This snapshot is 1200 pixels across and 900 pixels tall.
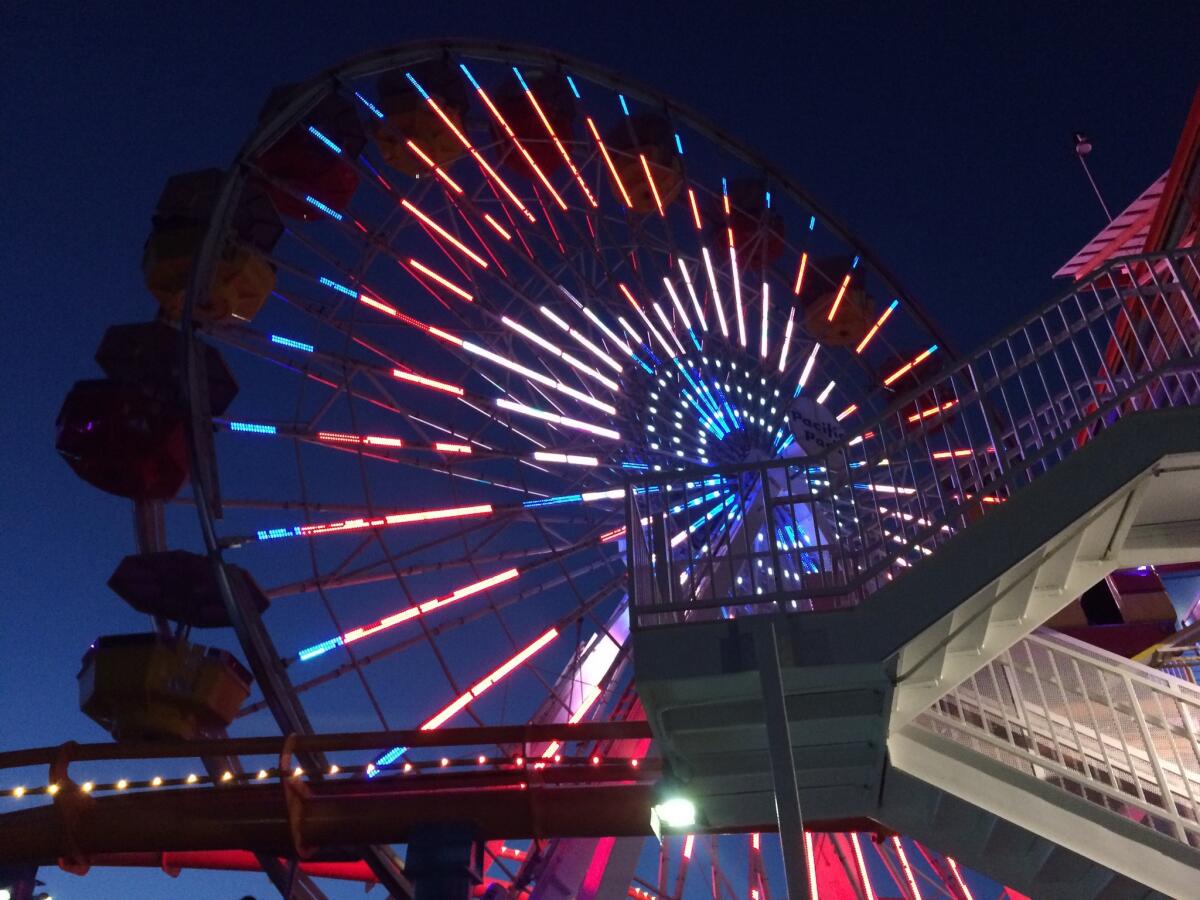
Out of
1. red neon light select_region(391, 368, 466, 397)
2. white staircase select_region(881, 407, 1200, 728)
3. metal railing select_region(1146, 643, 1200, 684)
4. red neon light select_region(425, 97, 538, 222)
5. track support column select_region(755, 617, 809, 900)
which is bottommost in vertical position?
track support column select_region(755, 617, 809, 900)

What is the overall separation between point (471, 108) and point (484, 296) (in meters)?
2.75

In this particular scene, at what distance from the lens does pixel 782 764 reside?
4512 mm

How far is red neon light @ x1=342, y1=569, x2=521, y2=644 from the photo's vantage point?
9.81 metres

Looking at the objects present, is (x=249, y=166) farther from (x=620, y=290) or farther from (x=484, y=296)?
(x=620, y=290)

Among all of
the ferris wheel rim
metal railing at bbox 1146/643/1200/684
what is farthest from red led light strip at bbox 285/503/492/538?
metal railing at bbox 1146/643/1200/684

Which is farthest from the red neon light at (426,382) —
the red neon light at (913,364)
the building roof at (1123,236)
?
the building roof at (1123,236)

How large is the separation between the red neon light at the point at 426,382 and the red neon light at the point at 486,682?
9.60ft

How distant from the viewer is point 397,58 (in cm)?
1219

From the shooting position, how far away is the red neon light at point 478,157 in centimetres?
1261

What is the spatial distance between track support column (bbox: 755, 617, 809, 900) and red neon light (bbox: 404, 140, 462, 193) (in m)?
8.68

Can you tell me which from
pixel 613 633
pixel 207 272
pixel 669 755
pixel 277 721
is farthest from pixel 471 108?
pixel 669 755

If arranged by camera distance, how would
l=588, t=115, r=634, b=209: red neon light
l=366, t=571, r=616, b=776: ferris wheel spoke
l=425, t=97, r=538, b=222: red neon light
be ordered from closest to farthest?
1. l=366, t=571, r=616, b=776: ferris wheel spoke
2. l=425, t=97, r=538, b=222: red neon light
3. l=588, t=115, r=634, b=209: red neon light

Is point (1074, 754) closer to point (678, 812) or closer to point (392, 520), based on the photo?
point (678, 812)

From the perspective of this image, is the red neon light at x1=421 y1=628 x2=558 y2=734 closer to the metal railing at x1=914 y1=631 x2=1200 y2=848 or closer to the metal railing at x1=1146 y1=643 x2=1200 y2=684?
the metal railing at x1=914 y1=631 x2=1200 y2=848
